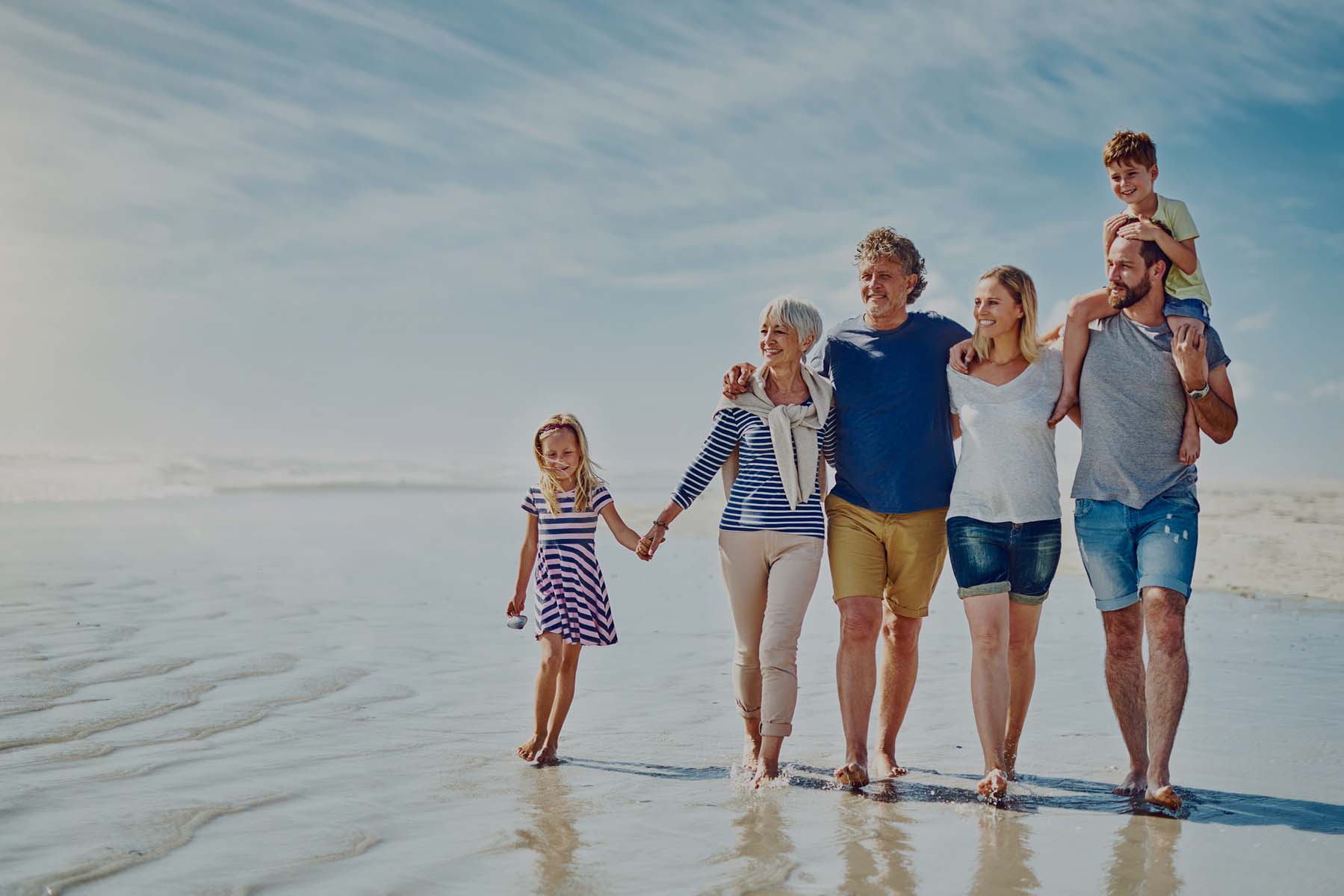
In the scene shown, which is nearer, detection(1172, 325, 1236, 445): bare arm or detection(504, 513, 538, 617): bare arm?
detection(1172, 325, 1236, 445): bare arm

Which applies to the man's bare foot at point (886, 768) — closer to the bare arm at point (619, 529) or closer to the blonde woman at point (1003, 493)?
the blonde woman at point (1003, 493)

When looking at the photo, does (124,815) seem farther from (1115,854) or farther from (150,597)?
(150,597)

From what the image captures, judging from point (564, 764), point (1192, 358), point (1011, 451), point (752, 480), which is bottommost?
point (564, 764)

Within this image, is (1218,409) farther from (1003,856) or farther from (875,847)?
(875,847)

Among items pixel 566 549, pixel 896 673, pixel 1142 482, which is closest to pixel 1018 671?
pixel 896 673

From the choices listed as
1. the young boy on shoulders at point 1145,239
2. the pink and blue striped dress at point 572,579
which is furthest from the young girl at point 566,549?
the young boy on shoulders at point 1145,239

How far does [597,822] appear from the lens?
4.06 meters

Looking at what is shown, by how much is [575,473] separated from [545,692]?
1093mm

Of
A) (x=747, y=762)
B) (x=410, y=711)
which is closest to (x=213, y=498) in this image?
(x=410, y=711)

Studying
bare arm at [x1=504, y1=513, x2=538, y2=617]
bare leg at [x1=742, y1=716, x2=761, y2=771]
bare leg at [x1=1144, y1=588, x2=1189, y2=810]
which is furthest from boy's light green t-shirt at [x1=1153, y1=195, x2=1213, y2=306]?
bare arm at [x1=504, y1=513, x2=538, y2=617]

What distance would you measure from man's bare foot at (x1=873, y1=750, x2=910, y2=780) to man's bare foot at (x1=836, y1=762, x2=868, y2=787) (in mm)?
219

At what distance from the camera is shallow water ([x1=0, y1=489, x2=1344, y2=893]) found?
354 cm

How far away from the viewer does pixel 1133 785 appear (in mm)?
4547

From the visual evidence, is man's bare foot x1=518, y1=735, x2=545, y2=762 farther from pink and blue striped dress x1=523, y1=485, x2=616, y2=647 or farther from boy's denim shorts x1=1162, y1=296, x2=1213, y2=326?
boy's denim shorts x1=1162, y1=296, x2=1213, y2=326
